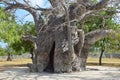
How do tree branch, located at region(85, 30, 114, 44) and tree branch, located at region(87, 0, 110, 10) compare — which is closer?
tree branch, located at region(87, 0, 110, 10)

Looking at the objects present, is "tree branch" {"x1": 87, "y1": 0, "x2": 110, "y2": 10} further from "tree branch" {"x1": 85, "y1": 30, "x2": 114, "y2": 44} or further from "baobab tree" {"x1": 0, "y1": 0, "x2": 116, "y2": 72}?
"tree branch" {"x1": 85, "y1": 30, "x2": 114, "y2": 44}

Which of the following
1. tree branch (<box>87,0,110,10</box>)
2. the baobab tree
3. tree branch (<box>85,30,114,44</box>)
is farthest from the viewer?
tree branch (<box>85,30,114,44</box>)

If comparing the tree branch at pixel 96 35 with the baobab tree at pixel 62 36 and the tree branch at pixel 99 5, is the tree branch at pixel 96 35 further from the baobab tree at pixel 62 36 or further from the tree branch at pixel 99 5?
the tree branch at pixel 99 5

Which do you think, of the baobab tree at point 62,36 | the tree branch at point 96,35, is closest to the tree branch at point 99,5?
the baobab tree at point 62,36

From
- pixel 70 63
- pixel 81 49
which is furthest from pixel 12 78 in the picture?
pixel 81 49

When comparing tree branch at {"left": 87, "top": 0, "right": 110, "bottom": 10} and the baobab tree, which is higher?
tree branch at {"left": 87, "top": 0, "right": 110, "bottom": 10}

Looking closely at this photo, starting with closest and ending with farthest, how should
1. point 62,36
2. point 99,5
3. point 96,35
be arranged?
point 99,5, point 62,36, point 96,35

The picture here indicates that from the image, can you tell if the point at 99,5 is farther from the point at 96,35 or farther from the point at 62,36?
the point at 62,36

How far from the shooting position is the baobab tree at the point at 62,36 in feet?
Answer: 67.3

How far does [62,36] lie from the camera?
21.4 meters

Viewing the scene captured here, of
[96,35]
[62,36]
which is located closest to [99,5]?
[96,35]

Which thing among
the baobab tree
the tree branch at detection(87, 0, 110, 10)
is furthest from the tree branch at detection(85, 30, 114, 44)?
the tree branch at detection(87, 0, 110, 10)

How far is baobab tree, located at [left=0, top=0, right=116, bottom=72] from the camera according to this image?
67.3 ft

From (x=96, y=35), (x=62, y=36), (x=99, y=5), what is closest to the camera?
(x=99, y=5)
